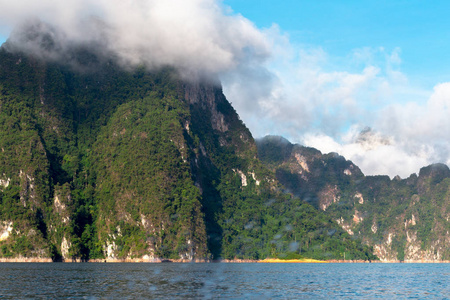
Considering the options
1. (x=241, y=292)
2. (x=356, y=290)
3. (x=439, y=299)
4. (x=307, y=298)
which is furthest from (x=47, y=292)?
(x=439, y=299)

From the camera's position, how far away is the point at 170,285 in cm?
8275

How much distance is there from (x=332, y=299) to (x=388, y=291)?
1695 centimetres

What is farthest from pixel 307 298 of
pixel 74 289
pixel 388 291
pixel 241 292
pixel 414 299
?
pixel 74 289

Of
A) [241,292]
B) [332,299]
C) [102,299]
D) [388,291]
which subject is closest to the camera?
[102,299]

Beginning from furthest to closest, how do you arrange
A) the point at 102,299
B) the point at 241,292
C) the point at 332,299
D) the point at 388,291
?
the point at 388,291 < the point at 241,292 < the point at 332,299 < the point at 102,299

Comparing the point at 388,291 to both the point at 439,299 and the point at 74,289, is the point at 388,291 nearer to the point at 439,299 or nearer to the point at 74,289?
the point at 439,299

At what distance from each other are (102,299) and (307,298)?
80.6 feet

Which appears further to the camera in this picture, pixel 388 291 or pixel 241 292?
pixel 388 291

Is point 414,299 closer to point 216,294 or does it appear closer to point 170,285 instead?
point 216,294

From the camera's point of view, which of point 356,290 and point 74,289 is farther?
point 356,290

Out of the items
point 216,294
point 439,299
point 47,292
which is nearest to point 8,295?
point 47,292

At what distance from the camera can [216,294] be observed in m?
69.1

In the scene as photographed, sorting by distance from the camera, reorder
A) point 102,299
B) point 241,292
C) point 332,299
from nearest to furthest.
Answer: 1. point 102,299
2. point 332,299
3. point 241,292

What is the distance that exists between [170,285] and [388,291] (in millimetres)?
32127
